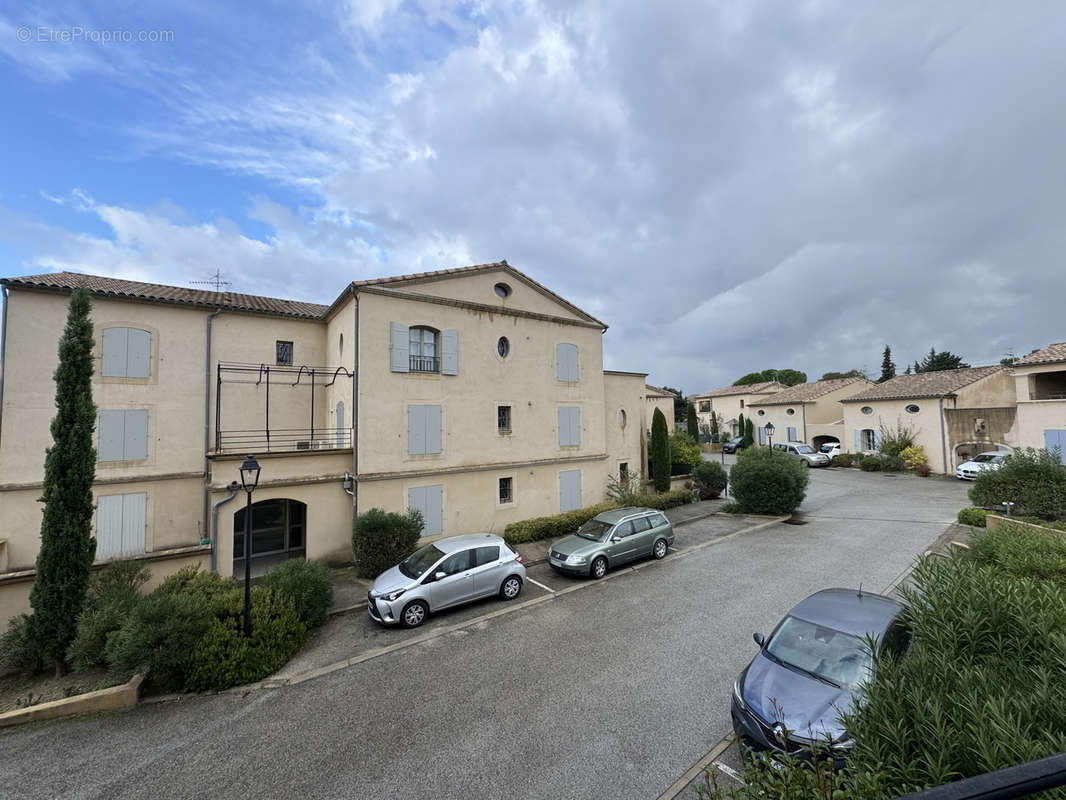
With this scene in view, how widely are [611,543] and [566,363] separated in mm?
7813

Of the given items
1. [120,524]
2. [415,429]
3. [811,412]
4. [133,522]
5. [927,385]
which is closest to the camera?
[120,524]

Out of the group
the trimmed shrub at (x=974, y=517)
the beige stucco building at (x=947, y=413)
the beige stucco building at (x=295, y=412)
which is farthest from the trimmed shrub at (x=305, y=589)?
the beige stucco building at (x=947, y=413)

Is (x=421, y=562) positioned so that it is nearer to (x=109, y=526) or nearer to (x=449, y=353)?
(x=449, y=353)

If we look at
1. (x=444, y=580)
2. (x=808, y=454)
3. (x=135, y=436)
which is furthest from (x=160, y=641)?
(x=808, y=454)

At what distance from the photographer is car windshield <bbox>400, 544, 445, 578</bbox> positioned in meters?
10.1

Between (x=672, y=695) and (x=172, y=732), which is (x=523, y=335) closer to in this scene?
(x=672, y=695)

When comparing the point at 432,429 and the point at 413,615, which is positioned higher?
the point at 432,429

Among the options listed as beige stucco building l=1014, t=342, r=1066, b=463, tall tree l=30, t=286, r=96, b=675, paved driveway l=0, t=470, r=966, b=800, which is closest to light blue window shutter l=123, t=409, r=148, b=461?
tall tree l=30, t=286, r=96, b=675

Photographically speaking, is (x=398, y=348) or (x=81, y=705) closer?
(x=81, y=705)

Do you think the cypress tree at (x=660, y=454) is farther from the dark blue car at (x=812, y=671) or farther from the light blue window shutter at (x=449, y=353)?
the dark blue car at (x=812, y=671)

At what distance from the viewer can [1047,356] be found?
22.2m

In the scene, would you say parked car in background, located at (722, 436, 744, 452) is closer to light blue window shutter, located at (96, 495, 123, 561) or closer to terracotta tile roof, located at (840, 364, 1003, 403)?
terracotta tile roof, located at (840, 364, 1003, 403)

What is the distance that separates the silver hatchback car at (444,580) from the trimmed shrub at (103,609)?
449 centimetres

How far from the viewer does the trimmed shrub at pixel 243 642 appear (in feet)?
25.1
